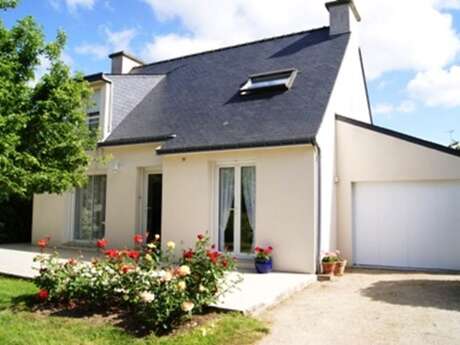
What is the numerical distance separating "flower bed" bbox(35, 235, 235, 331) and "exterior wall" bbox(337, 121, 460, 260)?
20.6ft

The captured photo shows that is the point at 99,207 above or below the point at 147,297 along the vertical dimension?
above

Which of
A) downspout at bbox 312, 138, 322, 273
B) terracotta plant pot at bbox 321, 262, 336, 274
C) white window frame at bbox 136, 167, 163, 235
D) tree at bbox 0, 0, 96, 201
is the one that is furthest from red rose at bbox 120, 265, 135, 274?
white window frame at bbox 136, 167, 163, 235

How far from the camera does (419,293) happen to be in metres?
8.13

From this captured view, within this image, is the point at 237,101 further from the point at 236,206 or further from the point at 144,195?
the point at 144,195

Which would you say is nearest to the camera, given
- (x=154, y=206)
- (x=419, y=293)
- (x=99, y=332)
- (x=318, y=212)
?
(x=99, y=332)

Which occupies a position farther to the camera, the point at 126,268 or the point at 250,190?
the point at 250,190

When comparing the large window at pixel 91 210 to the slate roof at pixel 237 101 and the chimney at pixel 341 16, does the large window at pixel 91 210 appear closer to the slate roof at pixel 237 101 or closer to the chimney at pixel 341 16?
the slate roof at pixel 237 101

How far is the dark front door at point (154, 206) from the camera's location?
13102mm

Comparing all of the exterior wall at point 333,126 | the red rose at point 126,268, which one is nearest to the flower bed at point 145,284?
the red rose at point 126,268

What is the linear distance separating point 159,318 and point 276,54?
11.1 metres

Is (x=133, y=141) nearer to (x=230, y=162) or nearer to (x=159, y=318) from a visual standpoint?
(x=230, y=162)

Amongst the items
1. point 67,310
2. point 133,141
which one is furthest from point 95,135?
point 67,310

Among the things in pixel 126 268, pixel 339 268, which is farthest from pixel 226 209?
pixel 126 268

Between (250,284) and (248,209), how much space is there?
9.32ft
